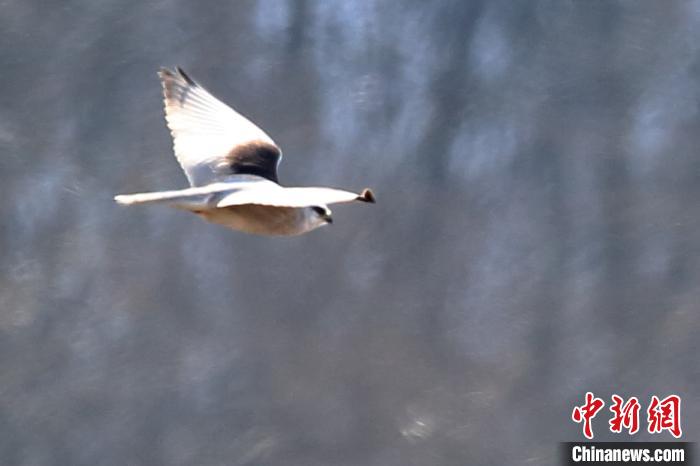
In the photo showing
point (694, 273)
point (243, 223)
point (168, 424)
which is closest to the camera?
point (243, 223)

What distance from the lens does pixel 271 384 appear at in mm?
8961

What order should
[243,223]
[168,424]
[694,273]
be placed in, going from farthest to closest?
[168,424] → [694,273] → [243,223]

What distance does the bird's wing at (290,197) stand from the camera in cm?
391

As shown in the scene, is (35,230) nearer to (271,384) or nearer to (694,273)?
(271,384)

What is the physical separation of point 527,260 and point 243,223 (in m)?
4.85

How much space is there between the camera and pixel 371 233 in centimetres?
884

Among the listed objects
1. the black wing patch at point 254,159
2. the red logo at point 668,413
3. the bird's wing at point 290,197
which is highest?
the red logo at point 668,413

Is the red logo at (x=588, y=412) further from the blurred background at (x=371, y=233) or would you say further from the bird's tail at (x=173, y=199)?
the bird's tail at (x=173, y=199)

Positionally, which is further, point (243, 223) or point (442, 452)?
point (442, 452)

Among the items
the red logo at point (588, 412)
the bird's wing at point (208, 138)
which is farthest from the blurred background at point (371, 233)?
the bird's wing at point (208, 138)

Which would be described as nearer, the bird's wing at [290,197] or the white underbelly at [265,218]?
the bird's wing at [290,197]

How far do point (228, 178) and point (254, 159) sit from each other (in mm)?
256

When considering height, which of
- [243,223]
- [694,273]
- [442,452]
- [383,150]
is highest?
[383,150]

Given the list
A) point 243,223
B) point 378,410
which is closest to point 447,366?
point 378,410
